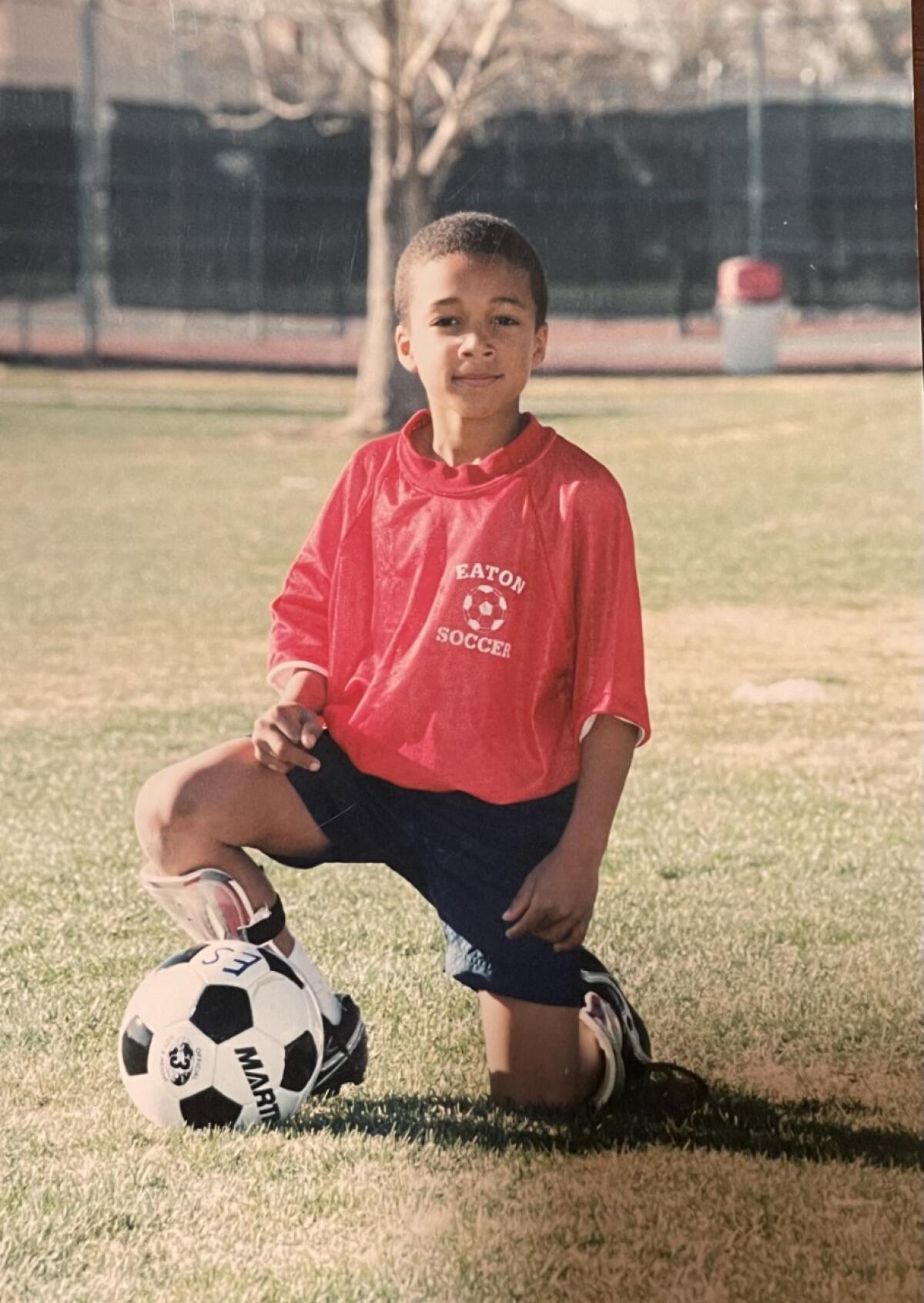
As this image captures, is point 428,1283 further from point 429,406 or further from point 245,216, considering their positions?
point 245,216

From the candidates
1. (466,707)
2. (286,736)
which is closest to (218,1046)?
(286,736)

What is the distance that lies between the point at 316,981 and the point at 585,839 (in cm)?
36

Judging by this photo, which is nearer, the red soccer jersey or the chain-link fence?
the red soccer jersey

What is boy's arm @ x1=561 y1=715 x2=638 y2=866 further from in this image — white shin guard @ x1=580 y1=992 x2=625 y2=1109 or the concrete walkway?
the concrete walkway

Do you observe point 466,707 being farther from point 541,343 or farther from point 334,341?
point 334,341

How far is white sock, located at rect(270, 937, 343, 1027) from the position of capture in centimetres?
209

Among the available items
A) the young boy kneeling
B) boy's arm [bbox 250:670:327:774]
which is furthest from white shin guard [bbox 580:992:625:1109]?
boy's arm [bbox 250:670:327:774]

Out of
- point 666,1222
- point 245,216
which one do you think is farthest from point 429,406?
point 666,1222

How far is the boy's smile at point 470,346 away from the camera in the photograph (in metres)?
2.03

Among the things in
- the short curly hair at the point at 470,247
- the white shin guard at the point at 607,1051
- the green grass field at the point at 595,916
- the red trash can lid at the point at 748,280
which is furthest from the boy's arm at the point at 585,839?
the red trash can lid at the point at 748,280

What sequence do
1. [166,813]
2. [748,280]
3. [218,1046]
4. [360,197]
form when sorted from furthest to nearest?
[748,280], [360,197], [166,813], [218,1046]

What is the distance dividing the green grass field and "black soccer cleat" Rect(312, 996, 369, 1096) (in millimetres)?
19

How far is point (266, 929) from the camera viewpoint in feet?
6.84

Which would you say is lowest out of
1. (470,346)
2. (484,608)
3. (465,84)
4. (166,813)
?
(166,813)
